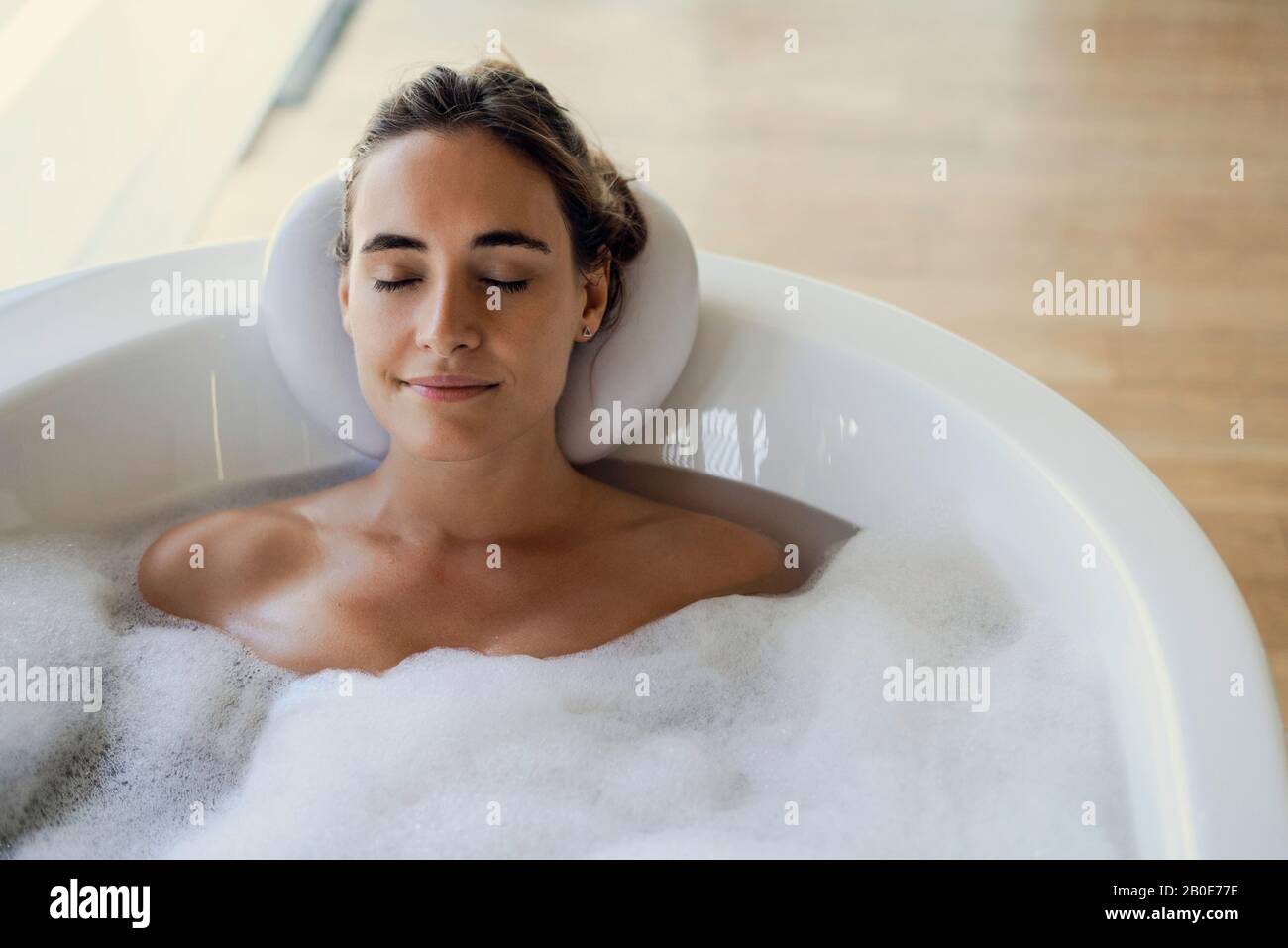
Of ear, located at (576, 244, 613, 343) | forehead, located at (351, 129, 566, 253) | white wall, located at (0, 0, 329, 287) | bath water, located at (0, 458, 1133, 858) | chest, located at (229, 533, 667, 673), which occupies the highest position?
white wall, located at (0, 0, 329, 287)

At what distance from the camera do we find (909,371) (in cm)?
144

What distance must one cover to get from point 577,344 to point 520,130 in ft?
0.83

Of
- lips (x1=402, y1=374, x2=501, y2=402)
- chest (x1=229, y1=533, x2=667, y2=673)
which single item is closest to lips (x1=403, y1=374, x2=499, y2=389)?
lips (x1=402, y1=374, x2=501, y2=402)

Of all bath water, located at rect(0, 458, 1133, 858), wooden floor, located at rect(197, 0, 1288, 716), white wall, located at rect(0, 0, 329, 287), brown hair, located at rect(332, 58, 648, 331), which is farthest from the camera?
wooden floor, located at rect(197, 0, 1288, 716)

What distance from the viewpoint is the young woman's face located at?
1.24 metres

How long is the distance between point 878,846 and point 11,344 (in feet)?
3.32

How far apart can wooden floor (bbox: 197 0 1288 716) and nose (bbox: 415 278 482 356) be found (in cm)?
124

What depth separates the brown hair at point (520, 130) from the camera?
50.3 inches

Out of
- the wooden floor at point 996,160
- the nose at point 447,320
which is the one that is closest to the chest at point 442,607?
the nose at point 447,320

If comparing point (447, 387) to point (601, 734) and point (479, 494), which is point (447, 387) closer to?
point (479, 494)

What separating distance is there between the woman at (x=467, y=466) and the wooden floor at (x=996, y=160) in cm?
102

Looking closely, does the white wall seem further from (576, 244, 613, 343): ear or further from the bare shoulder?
(576, 244, 613, 343): ear

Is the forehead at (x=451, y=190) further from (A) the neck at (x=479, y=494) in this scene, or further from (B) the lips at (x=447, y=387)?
(A) the neck at (x=479, y=494)

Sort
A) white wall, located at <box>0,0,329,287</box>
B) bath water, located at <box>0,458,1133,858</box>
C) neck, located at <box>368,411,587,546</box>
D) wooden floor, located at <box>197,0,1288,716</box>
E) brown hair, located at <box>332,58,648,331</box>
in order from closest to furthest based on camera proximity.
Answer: bath water, located at <box>0,458,1133,858</box>
brown hair, located at <box>332,58,648,331</box>
neck, located at <box>368,411,587,546</box>
white wall, located at <box>0,0,329,287</box>
wooden floor, located at <box>197,0,1288,716</box>
